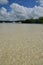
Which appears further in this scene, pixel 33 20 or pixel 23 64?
pixel 33 20

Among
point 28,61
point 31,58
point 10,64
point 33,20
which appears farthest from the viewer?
point 33,20

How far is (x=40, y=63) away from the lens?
680cm

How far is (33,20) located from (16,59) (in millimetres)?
96241

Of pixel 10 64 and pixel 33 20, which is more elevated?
pixel 10 64

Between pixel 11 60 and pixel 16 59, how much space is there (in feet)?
0.96

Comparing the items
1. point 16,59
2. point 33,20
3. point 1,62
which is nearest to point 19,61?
point 16,59

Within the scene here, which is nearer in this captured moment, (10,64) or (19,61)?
(10,64)

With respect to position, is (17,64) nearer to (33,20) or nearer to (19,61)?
(19,61)

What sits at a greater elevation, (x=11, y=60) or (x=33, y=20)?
(x=11, y=60)

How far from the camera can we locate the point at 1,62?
6.91 m

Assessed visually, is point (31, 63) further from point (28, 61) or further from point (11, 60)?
point (11, 60)

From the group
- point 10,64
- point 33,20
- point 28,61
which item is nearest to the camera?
point 10,64

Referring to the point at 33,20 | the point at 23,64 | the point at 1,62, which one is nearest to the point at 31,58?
the point at 23,64

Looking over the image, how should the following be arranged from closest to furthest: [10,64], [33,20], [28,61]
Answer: [10,64]
[28,61]
[33,20]
